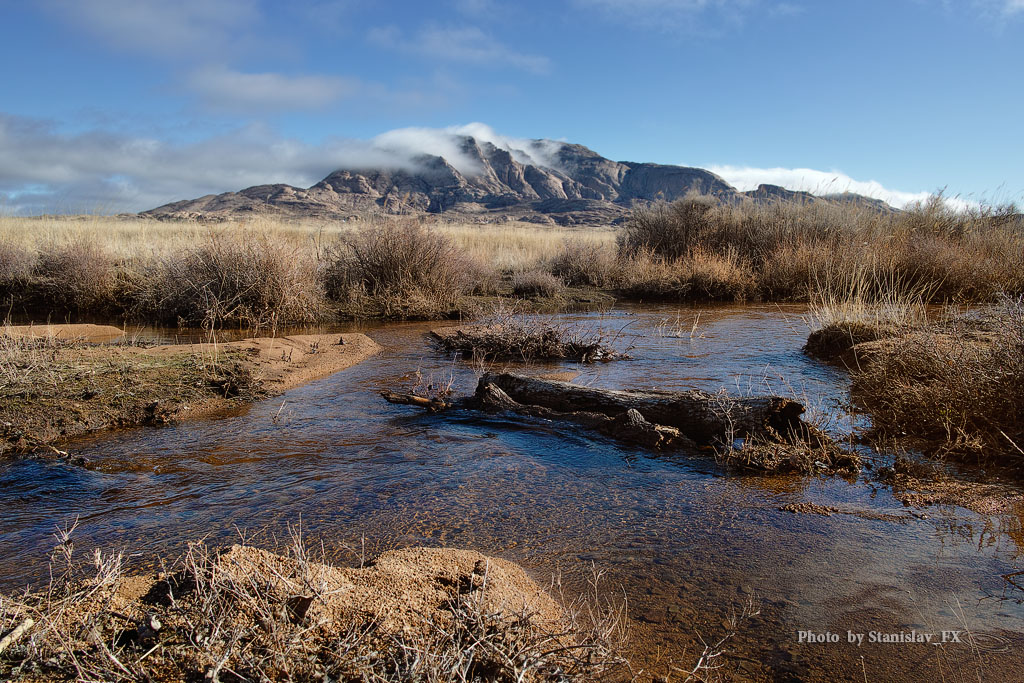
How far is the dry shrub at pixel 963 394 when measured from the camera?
387 centimetres

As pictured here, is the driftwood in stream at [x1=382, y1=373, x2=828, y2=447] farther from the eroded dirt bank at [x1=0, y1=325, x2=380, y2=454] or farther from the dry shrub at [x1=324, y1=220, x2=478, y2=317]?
the dry shrub at [x1=324, y1=220, x2=478, y2=317]

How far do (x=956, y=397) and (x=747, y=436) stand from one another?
5.07ft

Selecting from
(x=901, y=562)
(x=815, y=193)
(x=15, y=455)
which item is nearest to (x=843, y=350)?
(x=901, y=562)

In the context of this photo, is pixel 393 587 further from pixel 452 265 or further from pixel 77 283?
pixel 77 283

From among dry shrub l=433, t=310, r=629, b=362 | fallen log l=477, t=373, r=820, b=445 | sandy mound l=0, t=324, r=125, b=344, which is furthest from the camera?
sandy mound l=0, t=324, r=125, b=344

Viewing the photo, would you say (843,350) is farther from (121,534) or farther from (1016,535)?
(121,534)

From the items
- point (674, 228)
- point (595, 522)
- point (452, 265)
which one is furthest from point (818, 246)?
point (595, 522)

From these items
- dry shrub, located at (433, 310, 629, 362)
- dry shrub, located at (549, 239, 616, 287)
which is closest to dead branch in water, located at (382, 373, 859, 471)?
dry shrub, located at (433, 310, 629, 362)

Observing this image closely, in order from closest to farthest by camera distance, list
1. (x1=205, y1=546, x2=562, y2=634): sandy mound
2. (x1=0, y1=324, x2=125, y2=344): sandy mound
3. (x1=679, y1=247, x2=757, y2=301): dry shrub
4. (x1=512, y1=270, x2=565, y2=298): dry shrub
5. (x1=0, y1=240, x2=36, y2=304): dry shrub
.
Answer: (x1=205, y1=546, x2=562, y2=634): sandy mound → (x1=0, y1=324, x2=125, y2=344): sandy mound → (x1=0, y1=240, x2=36, y2=304): dry shrub → (x1=512, y1=270, x2=565, y2=298): dry shrub → (x1=679, y1=247, x2=757, y2=301): dry shrub

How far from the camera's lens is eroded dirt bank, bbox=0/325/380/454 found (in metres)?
4.69

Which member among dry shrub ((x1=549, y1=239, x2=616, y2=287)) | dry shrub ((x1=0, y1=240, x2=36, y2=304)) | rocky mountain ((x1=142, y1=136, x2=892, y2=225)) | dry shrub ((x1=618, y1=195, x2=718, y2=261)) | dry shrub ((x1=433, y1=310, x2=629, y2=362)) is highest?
rocky mountain ((x1=142, y1=136, x2=892, y2=225))

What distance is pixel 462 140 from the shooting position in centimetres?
19788

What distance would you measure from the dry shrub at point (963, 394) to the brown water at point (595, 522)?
20.0 inches

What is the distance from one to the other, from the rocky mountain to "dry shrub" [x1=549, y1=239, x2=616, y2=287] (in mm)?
49375
